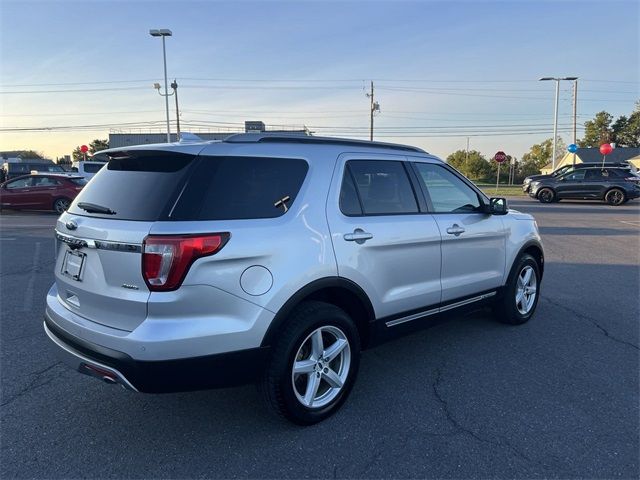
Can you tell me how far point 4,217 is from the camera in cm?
1656

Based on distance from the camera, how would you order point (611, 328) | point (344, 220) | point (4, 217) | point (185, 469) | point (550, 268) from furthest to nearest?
1. point (4, 217)
2. point (550, 268)
3. point (611, 328)
4. point (344, 220)
5. point (185, 469)

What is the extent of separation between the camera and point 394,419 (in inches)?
125

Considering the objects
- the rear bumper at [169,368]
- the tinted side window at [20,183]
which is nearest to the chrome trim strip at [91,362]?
the rear bumper at [169,368]

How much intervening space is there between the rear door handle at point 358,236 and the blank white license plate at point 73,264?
5.45ft

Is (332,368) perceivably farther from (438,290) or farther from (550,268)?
(550,268)

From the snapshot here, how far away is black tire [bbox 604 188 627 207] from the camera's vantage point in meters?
22.2

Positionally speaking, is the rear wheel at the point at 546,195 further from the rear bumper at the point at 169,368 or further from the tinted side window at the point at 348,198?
the rear bumper at the point at 169,368

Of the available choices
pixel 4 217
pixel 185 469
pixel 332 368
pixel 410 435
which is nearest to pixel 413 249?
pixel 332 368

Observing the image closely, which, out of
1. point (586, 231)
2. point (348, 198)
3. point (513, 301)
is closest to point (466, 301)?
point (513, 301)

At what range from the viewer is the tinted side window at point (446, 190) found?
13.4 ft

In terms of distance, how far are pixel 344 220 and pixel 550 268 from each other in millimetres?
6061

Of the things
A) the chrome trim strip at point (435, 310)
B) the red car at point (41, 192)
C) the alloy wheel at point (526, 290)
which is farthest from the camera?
the red car at point (41, 192)

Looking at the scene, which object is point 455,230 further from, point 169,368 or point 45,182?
point 45,182

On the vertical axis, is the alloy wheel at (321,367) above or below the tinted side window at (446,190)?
below
